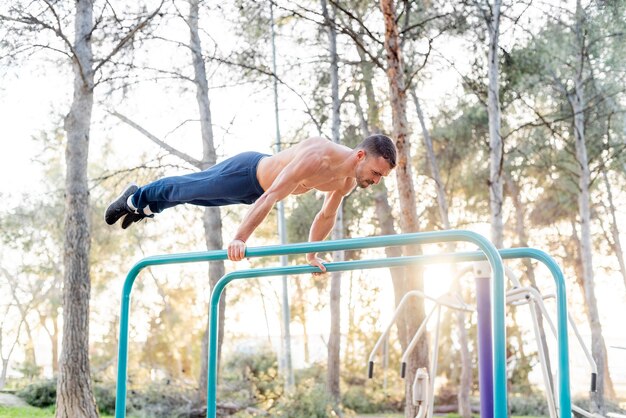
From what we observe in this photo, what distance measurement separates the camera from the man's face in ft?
9.41

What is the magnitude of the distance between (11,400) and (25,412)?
95cm

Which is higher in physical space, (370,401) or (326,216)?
(326,216)

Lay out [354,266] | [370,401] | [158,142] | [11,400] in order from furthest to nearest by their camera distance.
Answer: [370,401], [11,400], [158,142], [354,266]

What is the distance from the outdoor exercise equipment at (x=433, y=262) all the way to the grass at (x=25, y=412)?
5756 millimetres

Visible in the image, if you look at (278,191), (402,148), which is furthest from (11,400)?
(278,191)

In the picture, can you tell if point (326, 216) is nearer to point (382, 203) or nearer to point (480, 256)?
point (480, 256)

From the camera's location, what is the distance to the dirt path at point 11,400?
30.6ft

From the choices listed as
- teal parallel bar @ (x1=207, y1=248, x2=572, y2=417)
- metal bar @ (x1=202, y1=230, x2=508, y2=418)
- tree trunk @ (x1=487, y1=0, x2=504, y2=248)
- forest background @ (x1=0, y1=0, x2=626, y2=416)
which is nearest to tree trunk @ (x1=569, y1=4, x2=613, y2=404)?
forest background @ (x1=0, y1=0, x2=626, y2=416)

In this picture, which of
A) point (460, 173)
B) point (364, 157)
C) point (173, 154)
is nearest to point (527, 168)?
point (460, 173)

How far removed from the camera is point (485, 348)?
2.99m

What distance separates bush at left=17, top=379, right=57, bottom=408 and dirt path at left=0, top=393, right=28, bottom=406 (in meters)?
0.06

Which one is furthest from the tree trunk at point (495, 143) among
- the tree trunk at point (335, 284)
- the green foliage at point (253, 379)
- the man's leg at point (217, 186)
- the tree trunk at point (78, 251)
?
the man's leg at point (217, 186)

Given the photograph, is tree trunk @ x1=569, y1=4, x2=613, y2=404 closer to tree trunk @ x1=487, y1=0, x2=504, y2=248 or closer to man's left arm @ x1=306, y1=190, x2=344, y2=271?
tree trunk @ x1=487, y1=0, x2=504, y2=248

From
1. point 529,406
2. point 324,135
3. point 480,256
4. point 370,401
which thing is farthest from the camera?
point 370,401
